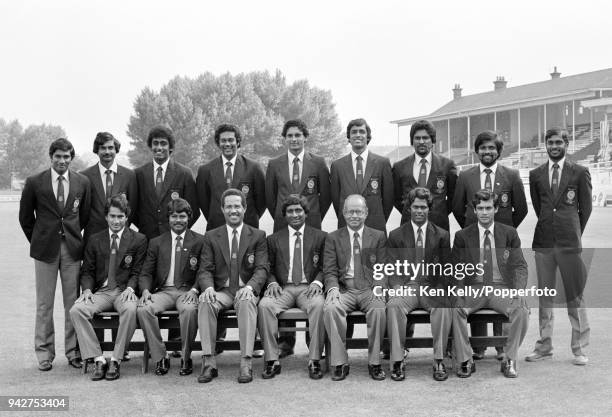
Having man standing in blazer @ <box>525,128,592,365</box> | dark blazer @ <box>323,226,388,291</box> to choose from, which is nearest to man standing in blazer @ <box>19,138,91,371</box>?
dark blazer @ <box>323,226,388,291</box>

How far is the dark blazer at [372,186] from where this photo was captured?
6.83m

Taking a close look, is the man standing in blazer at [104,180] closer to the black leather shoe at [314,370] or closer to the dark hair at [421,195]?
the black leather shoe at [314,370]

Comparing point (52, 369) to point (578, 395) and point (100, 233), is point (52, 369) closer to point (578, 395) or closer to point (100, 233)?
point (100, 233)

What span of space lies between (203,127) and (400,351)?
50623 millimetres

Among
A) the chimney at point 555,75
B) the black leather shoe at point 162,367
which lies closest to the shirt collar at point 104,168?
the black leather shoe at point 162,367

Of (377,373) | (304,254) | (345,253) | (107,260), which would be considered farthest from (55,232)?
(377,373)

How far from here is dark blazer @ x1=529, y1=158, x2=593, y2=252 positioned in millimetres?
6184

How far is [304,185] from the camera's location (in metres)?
6.93

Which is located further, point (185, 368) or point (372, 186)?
point (372, 186)

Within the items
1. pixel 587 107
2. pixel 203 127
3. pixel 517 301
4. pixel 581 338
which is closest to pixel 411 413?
pixel 517 301

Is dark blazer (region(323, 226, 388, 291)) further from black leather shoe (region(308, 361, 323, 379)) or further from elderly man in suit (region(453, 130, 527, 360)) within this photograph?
elderly man in suit (region(453, 130, 527, 360))

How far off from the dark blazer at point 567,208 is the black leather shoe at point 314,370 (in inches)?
88.6

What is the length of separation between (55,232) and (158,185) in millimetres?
1034

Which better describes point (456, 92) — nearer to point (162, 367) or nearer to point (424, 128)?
point (424, 128)
